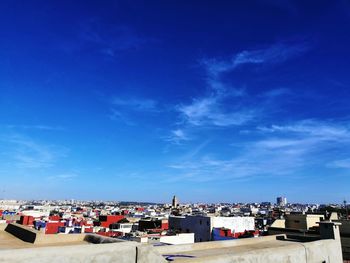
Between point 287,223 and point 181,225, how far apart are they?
1832 centimetres


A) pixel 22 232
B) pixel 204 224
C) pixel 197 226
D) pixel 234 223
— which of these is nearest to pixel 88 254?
pixel 22 232

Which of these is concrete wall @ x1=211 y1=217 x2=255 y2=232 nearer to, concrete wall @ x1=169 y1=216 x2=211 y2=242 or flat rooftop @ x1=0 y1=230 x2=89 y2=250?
concrete wall @ x1=169 y1=216 x2=211 y2=242

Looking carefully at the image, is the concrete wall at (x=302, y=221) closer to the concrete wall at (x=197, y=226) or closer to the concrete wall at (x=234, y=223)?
the concrete wall at (x=234, y=223)

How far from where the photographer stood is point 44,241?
27.7 ft

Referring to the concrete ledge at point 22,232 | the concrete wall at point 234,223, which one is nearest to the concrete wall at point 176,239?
the concrete wall at point 234,223

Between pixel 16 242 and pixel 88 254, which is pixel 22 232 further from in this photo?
pixel 88 254

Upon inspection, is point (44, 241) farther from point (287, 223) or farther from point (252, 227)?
point (252, 227)

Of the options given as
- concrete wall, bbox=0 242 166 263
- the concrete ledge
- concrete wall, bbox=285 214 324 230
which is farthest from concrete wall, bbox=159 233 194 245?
concrete wall, bbox=0 242 166 263

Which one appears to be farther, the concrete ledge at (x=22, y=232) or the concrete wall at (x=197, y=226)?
the concrete wall at (x=197, y=226)

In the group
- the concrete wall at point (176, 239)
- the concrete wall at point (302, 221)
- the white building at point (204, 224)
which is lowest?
the concrete wall at point (176, 239)

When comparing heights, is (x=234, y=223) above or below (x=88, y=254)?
below

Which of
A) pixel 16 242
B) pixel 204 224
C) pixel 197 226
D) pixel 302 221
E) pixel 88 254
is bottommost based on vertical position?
pixel 197 226

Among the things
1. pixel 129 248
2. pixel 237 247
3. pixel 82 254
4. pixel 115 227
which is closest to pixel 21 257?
pixel 82 254

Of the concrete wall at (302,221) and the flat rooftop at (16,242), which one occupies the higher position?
the concrete wall at (302,221)
